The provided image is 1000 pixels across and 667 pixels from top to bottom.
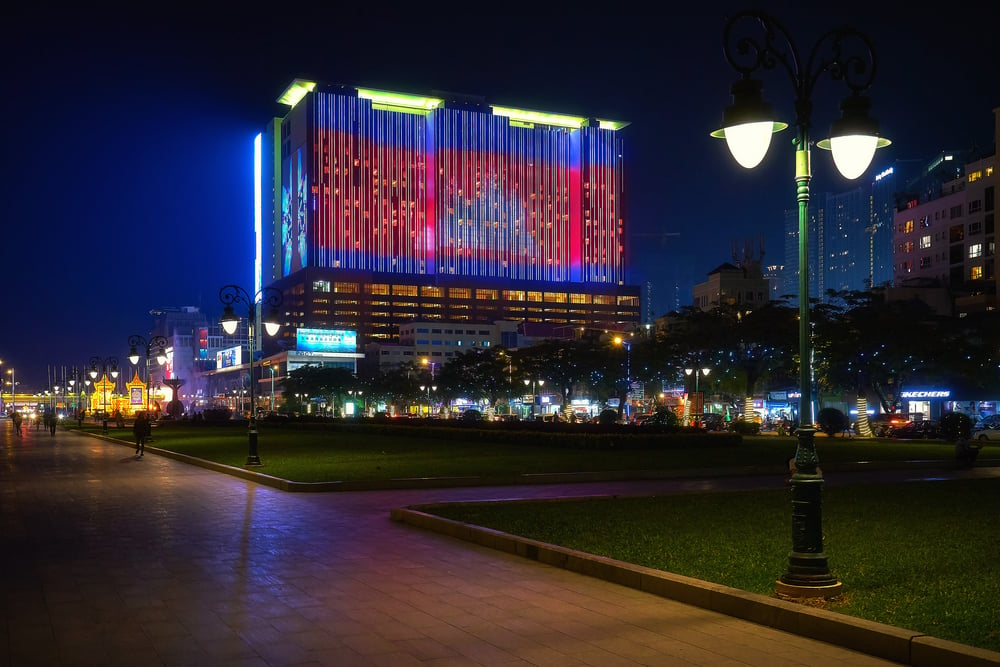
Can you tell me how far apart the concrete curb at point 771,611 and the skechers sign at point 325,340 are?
154m

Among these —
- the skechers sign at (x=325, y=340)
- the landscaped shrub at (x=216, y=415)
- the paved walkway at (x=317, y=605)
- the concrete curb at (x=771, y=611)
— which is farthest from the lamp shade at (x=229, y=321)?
the skechers sign at (x=325, y=340)

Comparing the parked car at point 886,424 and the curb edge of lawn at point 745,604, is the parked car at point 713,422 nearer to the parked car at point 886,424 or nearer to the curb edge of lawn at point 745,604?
the parked car at point 886,424

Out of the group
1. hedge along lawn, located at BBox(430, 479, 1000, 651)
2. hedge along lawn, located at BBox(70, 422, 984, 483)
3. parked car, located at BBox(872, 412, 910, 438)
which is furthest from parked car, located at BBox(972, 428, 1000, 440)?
hedge along lawn, located at BBox(430, 479, 1000, 651)

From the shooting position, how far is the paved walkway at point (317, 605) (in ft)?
25.9

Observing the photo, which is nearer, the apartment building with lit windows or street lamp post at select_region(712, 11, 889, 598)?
street lamp post at select_region(712, 11, 889, 598)

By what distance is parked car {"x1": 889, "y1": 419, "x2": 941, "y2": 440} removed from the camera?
49106 mm

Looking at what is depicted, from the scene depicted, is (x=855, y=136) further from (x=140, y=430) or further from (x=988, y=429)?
(x=988, y=429)

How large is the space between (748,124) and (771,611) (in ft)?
15.3

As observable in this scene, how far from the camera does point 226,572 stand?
11.7 metres

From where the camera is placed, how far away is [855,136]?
9594 mm

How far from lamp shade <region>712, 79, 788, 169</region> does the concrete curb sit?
4.27 metres

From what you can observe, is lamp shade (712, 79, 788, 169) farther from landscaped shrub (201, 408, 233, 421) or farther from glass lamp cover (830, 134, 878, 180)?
landscaped shrub (201, 408, 233, 421)

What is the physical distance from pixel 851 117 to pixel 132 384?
85325mm

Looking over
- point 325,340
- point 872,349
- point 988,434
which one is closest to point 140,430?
point 872,349
